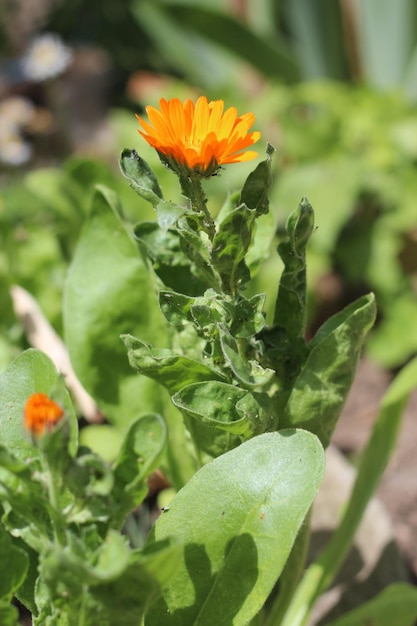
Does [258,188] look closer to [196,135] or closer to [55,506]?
[196,135]

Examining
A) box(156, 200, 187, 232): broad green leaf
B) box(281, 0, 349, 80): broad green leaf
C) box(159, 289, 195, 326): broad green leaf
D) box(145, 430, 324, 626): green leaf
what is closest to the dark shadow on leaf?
box(145, 430, 324, 626): green leaf

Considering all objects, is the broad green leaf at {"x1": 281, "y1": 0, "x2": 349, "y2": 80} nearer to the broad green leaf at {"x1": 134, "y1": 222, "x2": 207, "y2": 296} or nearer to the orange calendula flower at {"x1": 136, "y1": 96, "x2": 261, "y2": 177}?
the broad green leaf at {"x1": 134, "y1": 222, "x2": 207, "y2": 296}

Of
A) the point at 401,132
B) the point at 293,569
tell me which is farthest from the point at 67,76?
the point at 293,569

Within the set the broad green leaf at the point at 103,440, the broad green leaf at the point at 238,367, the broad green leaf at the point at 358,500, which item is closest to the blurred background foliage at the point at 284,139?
the broad green leaf at the point at 103,440


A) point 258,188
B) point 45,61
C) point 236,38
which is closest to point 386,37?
point 236,38

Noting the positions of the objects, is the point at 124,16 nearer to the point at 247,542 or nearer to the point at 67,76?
the point at 67,76

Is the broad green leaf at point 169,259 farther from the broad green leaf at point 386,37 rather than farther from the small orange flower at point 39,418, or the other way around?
the broad green leaf at point 386,37
